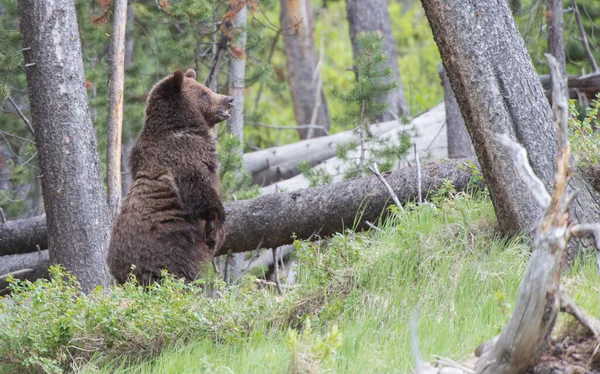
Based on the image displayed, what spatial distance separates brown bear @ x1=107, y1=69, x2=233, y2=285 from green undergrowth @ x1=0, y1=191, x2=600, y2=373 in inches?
33.6

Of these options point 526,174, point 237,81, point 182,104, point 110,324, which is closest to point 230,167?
point 237,81

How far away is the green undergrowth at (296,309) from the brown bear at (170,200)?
0.85 m

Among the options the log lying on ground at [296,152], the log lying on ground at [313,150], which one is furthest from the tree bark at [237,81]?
the log lying on ground at [296,152]

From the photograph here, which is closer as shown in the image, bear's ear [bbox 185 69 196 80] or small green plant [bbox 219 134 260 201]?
bear's ear [bbox 185 69 196 80]

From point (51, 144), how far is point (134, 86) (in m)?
4.53

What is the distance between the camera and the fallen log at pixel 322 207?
732 cm

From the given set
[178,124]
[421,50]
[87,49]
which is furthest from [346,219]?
[421,50]

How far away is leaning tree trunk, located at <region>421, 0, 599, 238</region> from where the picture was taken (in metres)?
5.58

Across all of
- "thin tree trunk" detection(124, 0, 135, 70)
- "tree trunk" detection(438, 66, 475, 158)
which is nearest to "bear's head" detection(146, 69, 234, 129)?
"tree trunk" detection(438, 66, 475, 158)

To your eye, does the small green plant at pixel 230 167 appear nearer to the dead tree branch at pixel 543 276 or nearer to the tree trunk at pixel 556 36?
the tree trunk at pixel 556 36

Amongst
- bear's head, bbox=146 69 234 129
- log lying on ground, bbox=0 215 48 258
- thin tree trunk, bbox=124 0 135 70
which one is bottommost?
log lying on ground, bbox=0 215 48 258

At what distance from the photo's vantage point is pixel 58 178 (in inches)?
285

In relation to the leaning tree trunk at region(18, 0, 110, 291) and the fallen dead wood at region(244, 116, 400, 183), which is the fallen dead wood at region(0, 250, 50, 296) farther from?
the fallen dead wood at region(244, 116, 400, 183)

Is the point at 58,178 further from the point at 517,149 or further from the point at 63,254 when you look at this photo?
the point at 517,149
